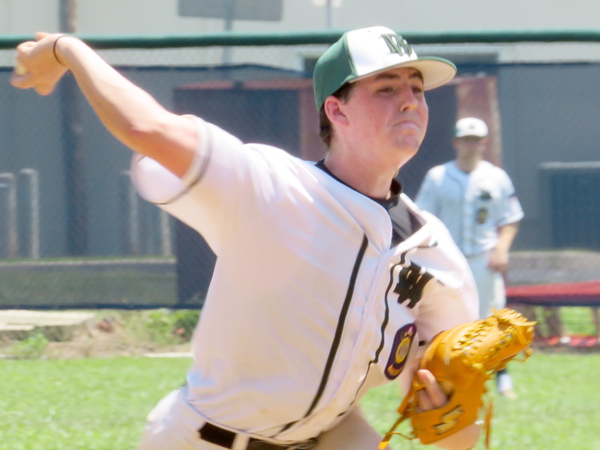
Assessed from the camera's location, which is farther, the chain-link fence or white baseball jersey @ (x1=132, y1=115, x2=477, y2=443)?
the chain-link fence

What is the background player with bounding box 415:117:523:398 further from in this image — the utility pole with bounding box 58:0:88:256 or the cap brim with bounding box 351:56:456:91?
the cap brim with bounding box 351:56:456:91

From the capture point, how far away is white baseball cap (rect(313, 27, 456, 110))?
2.00m

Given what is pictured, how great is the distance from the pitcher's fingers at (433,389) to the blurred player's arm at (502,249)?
387 centimetres

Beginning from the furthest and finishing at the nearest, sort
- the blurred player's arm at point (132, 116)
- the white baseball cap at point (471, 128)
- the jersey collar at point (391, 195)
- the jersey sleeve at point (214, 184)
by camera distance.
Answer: the white baseball cap at point (471, 128), the jersey collar at point (391, 195), the jersey sleeve at point (214, 184), the blurred player's arm at point (132, 116)

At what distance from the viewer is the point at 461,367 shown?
2.06 meters

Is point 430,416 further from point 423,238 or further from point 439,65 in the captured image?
point 439,65

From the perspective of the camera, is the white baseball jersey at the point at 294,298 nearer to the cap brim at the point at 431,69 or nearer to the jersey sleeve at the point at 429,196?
the cap brim at the point at 431,69

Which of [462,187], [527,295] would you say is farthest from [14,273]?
[527,295]

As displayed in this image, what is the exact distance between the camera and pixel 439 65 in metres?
2.15

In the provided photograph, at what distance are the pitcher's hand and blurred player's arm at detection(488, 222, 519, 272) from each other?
14.5ft

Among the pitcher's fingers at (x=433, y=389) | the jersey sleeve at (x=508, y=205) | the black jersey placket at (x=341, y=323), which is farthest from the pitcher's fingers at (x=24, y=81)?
the jersey sleeve at (x=508, y=205)

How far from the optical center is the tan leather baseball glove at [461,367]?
2.08 metres

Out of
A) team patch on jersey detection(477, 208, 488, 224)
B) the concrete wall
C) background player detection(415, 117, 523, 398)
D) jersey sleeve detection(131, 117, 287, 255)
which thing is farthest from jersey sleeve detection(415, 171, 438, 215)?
the concrete wall

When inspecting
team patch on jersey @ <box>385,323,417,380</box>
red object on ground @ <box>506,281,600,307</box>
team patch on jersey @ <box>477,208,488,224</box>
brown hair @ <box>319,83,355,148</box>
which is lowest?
red object on ground @ <box>506,281,600,307</box>
